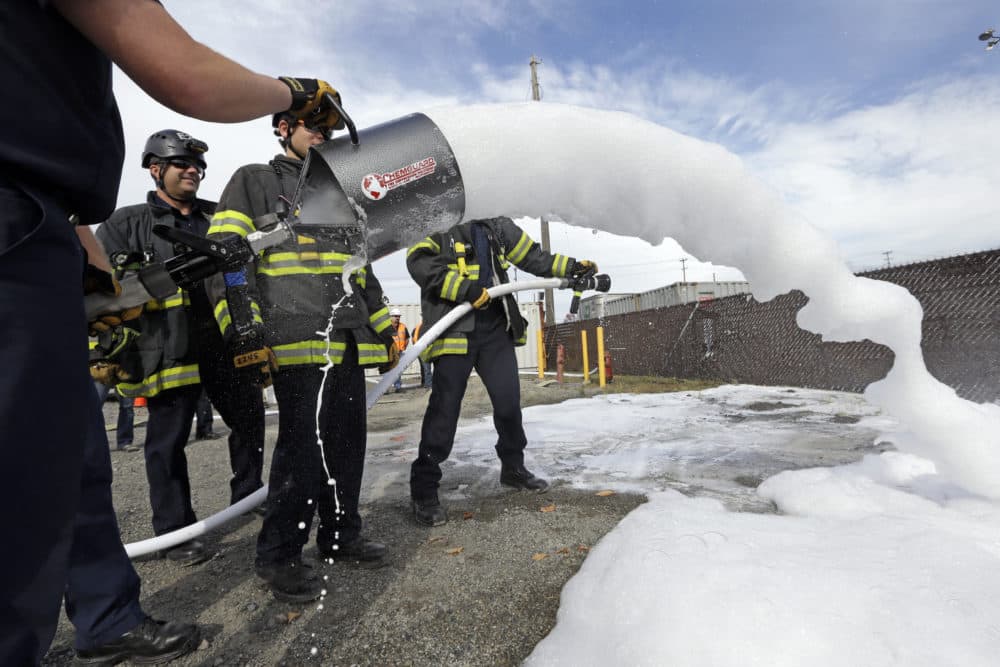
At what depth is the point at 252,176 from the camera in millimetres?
2229

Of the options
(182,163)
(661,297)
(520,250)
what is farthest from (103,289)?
(661,297)

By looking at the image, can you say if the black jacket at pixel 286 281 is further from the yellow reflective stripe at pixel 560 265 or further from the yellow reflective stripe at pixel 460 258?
the yellow reflective stripe at pixel 560 265

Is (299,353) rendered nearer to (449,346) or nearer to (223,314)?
A: (223,314)

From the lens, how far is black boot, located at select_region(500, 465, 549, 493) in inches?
127

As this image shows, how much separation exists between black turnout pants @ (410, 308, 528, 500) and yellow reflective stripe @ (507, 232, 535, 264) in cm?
48

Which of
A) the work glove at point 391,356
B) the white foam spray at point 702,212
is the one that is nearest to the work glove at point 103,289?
the white foam spray at point 702,212

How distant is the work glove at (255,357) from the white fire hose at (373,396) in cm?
58

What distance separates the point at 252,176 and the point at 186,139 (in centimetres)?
135

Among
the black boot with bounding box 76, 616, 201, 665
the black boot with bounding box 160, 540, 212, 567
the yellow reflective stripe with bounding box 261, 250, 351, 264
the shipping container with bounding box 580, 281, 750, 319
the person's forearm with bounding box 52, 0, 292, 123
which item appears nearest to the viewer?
the person's forearm with bounding box 52, 0, 292, 123

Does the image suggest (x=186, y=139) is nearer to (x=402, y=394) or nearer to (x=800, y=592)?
(x=800, y=592)

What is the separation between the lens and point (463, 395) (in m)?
3.22

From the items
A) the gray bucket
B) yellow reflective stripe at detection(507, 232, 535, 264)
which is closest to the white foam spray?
the gray bucket

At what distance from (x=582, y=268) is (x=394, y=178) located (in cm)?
231

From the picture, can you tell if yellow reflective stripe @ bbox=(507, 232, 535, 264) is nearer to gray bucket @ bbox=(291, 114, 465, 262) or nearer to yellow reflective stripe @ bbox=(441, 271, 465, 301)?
yellow reflective stripe @ bbox=(441, 271, 465, 301)
